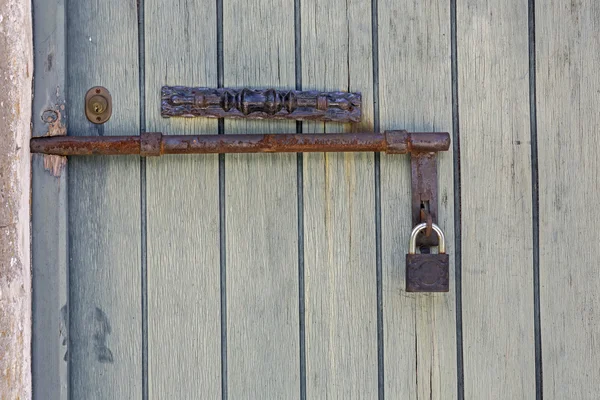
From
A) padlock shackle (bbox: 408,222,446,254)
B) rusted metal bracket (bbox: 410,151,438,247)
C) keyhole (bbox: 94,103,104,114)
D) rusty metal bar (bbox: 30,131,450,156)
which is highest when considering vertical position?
keyhole (bbox: 94,103,104,114)

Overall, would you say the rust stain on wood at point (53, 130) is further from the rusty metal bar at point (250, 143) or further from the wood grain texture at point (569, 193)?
the wood grain texture at point (569, 193)

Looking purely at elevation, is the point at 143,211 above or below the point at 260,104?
below

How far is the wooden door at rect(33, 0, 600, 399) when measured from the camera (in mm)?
1042

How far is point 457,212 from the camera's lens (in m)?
1.05

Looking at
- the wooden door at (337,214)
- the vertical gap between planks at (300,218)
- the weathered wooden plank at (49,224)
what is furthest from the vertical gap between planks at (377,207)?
the weathered wooden plank at (49,224)

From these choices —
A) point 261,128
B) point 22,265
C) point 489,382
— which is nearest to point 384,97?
point 261,128

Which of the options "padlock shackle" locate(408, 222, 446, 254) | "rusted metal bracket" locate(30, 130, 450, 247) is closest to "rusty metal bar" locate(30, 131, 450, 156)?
"rusted metal bracket" locate(30, 130, 450, 247)

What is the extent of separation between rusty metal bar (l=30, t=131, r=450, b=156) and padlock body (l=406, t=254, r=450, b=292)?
0.17 meters

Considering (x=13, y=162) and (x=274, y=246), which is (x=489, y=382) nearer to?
(x=274, y=246)

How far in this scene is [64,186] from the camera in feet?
3.37

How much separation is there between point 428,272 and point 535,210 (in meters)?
0.22

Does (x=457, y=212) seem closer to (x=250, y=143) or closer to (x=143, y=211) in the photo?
(x=250, y=143)

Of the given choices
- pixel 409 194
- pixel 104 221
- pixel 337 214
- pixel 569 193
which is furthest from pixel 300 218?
pixel 569 193

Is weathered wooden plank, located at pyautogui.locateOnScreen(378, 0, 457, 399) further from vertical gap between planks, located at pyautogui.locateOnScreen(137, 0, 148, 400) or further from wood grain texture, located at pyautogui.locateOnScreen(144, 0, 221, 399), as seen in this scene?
vertical gap between planks, located at pyautogui.locateOnScreen(137, 0, 148, 400)
